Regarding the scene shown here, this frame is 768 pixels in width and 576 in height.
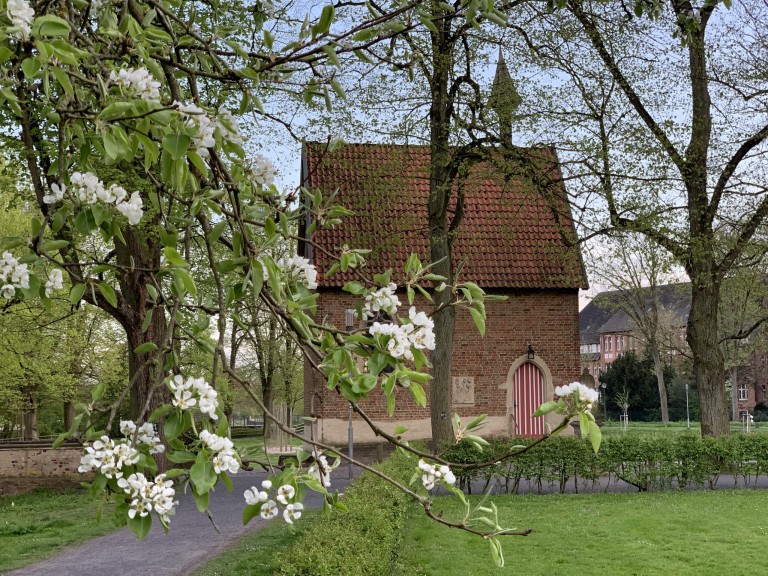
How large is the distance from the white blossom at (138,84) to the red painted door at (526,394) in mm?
22712

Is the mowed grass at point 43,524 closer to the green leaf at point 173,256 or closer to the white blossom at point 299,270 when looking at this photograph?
the white blossom at point 299,270

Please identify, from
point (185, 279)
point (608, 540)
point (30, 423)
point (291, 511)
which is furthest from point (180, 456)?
point (30, 423)

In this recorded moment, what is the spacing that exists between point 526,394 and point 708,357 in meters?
6.55

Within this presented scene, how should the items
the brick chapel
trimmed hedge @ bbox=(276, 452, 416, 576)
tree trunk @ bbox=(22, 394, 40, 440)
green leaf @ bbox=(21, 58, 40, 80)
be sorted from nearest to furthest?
green leaf @ bbox=(21, 58, 40, 80)
trimmed hedge @ bbox=(276, 452, 416, 576)
the brick chapel
tree trunk @ bbox=(22, 394, 40, 440)

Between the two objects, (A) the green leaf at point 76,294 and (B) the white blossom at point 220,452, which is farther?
(A) the green leaf at point 76,294

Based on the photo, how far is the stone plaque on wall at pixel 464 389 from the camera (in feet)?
78.7

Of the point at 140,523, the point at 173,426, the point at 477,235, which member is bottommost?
the point at 140,523

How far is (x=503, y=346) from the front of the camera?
24406 millimetres

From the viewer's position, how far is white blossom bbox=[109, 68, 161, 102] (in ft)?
7.23

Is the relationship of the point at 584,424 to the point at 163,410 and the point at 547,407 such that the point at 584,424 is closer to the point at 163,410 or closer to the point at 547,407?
the point at 547,407

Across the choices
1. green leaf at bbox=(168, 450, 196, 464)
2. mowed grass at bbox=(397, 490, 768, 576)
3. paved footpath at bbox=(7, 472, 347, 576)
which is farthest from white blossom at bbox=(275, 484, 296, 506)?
mowed grass at bbox=(397, 490, 768, 576)

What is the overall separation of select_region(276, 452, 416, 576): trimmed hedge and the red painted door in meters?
14.0

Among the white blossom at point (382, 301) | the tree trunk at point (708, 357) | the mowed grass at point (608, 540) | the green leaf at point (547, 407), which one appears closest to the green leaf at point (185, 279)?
the white blossom at point (382, 301)

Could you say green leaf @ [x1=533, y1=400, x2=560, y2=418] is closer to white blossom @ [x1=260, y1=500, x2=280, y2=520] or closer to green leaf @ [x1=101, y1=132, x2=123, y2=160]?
white blossom @ [x1=260, y1=500, x2=280, y2=520]
